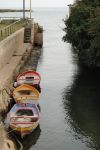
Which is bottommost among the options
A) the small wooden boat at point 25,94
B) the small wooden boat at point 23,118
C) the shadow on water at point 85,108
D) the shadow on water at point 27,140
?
the shadow on water at point 85,108

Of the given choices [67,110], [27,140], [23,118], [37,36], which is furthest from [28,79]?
[37,36]

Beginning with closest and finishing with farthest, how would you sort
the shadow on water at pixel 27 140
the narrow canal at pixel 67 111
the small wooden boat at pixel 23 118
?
the shadow on water at pixel 27 140 < the small wooden boat at pixel 23 118 < the narrow canal at pixel 67 111

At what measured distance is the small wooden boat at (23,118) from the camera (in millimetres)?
30922

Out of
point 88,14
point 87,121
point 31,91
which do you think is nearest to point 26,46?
point 88,14

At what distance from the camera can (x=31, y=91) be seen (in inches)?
1550

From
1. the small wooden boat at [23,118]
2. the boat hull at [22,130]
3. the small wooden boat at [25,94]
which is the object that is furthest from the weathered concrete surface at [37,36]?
the boat hull at [22,130]

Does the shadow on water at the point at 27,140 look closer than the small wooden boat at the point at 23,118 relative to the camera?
Yes

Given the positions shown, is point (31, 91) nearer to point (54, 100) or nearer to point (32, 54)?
point (54, 100)

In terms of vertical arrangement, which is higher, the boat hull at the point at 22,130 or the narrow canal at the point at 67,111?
the boat hull at the point at 22,130

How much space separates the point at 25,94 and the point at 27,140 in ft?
25.1

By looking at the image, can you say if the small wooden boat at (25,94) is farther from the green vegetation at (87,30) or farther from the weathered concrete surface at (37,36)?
the weathered concrete surface at (37,36)

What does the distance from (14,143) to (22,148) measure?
0.62 metres

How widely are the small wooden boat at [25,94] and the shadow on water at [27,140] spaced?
456cm

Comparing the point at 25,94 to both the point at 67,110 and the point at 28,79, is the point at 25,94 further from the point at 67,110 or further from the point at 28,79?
the point at 28,79
